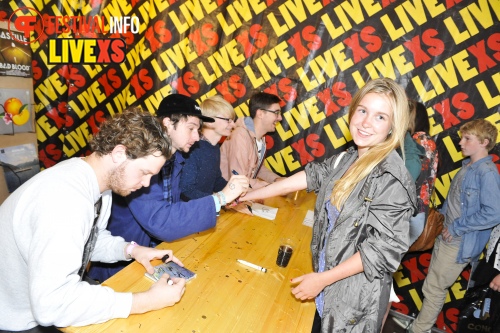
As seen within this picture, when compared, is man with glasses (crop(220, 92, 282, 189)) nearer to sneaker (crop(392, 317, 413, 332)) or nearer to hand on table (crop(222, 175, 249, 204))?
hand on table (crop(222, 175, 249, 204))

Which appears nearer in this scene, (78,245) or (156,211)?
(78,245)

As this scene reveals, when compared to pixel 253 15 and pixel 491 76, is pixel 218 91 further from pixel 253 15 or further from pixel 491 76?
pixel 491 76

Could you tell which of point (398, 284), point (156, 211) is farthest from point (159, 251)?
point (398, 284)

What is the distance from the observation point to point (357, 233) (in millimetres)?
1433

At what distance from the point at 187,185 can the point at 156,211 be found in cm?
69

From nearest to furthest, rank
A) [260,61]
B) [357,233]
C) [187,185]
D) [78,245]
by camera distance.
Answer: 1. [78,245]
2. [357,233]
3. [187,185]
4. [260,61]

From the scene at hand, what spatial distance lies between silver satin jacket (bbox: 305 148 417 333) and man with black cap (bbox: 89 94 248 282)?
60 centimetres

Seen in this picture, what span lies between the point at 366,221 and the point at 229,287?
73 cm

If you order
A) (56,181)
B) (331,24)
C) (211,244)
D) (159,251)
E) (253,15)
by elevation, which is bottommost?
(211,244)

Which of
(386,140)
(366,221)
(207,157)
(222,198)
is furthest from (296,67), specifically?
(366,221)

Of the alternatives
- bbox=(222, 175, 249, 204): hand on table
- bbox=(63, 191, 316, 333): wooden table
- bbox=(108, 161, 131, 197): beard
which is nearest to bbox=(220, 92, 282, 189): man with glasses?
bbox=(63, 191, 316, 333): wooden table

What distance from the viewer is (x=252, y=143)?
3352 millimetres

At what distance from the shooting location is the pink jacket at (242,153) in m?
3.24

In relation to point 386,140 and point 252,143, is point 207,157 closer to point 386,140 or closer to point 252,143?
point 252,143
